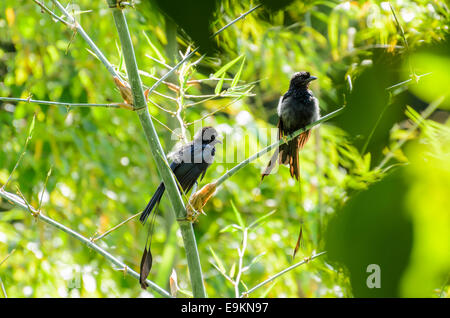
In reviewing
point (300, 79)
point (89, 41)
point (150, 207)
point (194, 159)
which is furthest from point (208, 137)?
point (89, 41)

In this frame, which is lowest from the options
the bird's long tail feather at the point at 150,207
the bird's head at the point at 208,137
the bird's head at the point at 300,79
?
the bird's long tail feather at the point at 150,207

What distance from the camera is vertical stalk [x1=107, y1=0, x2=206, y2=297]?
26.2 inches

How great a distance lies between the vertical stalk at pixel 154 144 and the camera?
666 millimetres

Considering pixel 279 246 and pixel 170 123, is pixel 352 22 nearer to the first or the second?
pixel 170 123

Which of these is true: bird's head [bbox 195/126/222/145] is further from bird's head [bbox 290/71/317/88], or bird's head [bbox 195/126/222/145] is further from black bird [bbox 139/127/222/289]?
bird's head [bbox 290/71/317/88]

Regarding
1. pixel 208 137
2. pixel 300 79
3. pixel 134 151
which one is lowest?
pixel 134 151

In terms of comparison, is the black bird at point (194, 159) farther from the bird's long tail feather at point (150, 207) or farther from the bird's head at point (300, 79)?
the bird's head at point (300, 79)

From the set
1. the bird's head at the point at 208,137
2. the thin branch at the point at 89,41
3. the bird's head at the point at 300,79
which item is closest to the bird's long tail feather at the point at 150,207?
the thin branch at the point at 89,41

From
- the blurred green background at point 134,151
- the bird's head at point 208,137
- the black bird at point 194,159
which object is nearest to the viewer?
the black bird at point 194,159

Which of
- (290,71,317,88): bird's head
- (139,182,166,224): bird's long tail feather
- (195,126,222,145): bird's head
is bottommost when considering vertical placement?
(139,182,166,224): bird's long tail feather

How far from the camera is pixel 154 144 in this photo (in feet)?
2.25

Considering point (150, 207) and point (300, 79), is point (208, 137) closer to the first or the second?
point (300, 79)

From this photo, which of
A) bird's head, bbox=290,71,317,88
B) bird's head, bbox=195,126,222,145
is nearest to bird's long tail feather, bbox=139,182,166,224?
bird's head, bbox=195,126,222,145

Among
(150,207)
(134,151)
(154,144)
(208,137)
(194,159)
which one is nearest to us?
(154,144)
